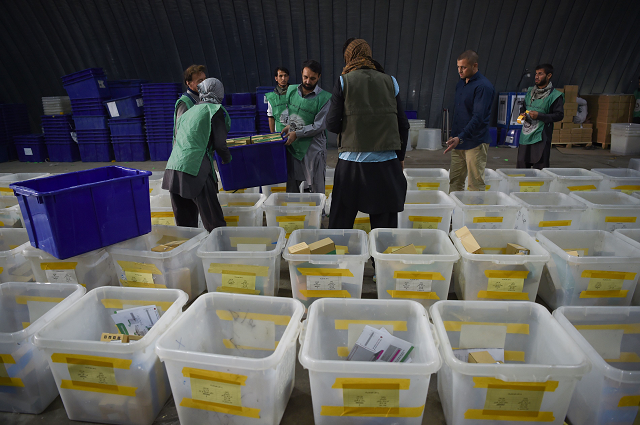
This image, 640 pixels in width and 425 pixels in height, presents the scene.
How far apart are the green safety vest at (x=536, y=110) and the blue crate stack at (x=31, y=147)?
922 centimetres

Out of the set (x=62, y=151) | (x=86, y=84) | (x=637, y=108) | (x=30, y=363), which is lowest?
(x=62, y=151)

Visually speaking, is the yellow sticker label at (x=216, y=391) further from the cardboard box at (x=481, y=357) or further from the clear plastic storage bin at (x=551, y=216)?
the clear plastic storage bin at (x=551, y=216)

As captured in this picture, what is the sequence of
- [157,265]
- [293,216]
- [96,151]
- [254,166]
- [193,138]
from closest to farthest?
1. [157,265]
2. [193,138]
3. [293,216]
4. [254,166]
5. [96,151]

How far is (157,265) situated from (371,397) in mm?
1514

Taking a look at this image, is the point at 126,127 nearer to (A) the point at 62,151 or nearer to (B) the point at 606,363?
(A) the point at 62,151

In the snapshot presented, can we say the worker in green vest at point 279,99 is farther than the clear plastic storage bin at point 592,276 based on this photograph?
Yes

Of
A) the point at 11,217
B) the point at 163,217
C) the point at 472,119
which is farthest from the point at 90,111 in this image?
the point at 472,119

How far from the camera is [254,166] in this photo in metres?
3.37

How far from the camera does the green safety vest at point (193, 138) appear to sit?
2.67m

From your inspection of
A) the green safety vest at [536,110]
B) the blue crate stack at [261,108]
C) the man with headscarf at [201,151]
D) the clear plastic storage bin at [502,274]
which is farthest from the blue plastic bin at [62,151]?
the clear plastic storage bin at [502,274]

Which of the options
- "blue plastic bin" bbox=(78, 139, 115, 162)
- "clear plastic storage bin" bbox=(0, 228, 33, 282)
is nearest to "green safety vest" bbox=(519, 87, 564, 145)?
"clear plastic storage bin" bbox=(0, 228, 33, 282)

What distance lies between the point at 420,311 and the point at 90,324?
5.10 ft

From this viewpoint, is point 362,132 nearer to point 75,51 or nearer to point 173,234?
point 173,234

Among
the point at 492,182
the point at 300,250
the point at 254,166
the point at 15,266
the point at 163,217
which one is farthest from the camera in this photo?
the point at 492,182
